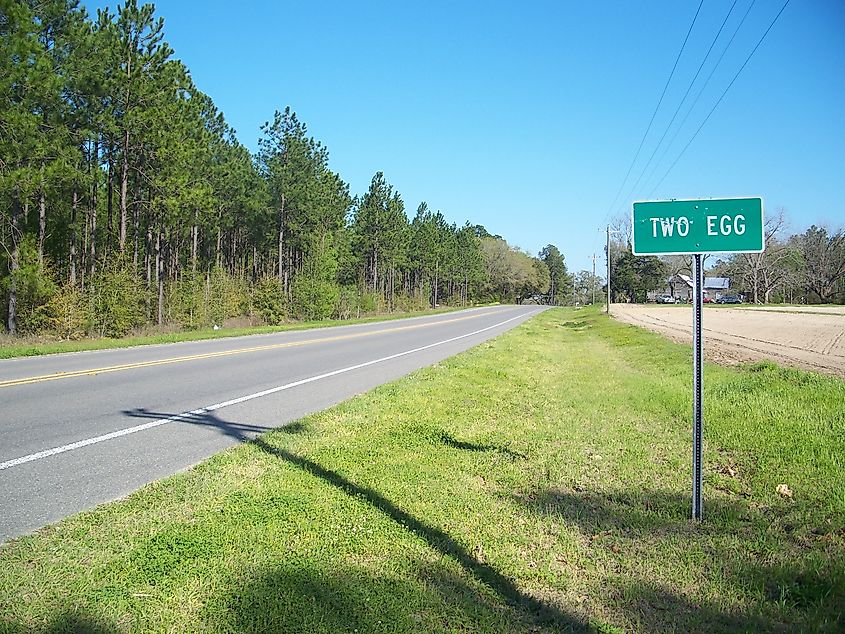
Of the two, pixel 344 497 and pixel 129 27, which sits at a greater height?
pixel 129 27

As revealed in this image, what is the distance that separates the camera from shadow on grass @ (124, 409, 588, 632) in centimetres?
314

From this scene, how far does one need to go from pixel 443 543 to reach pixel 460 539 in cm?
15

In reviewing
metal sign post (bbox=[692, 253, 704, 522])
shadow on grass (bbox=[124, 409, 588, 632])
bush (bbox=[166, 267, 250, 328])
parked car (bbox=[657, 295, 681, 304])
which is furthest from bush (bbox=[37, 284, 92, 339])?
parked car (bbox=[657, 295, 681, 304])

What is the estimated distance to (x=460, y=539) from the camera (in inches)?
159

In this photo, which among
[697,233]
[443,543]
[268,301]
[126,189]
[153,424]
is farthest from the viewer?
[268,301]

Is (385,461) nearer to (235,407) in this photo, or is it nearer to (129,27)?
(235,407)

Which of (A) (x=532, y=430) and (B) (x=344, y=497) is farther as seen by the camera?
(A) (x=532, y=430)

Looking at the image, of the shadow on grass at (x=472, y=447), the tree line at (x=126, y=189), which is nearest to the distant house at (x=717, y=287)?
the tree line at (x=126, y=189)

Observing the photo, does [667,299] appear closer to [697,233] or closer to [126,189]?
[126,189]

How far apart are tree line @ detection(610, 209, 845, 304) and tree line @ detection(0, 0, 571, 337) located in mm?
54022

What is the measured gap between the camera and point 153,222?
3466 centimetres

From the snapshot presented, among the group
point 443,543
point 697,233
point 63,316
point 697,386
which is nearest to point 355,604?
point 443,543

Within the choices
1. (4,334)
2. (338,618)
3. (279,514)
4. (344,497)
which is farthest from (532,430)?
(4,334)

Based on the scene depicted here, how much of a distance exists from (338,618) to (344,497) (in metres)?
1.77
